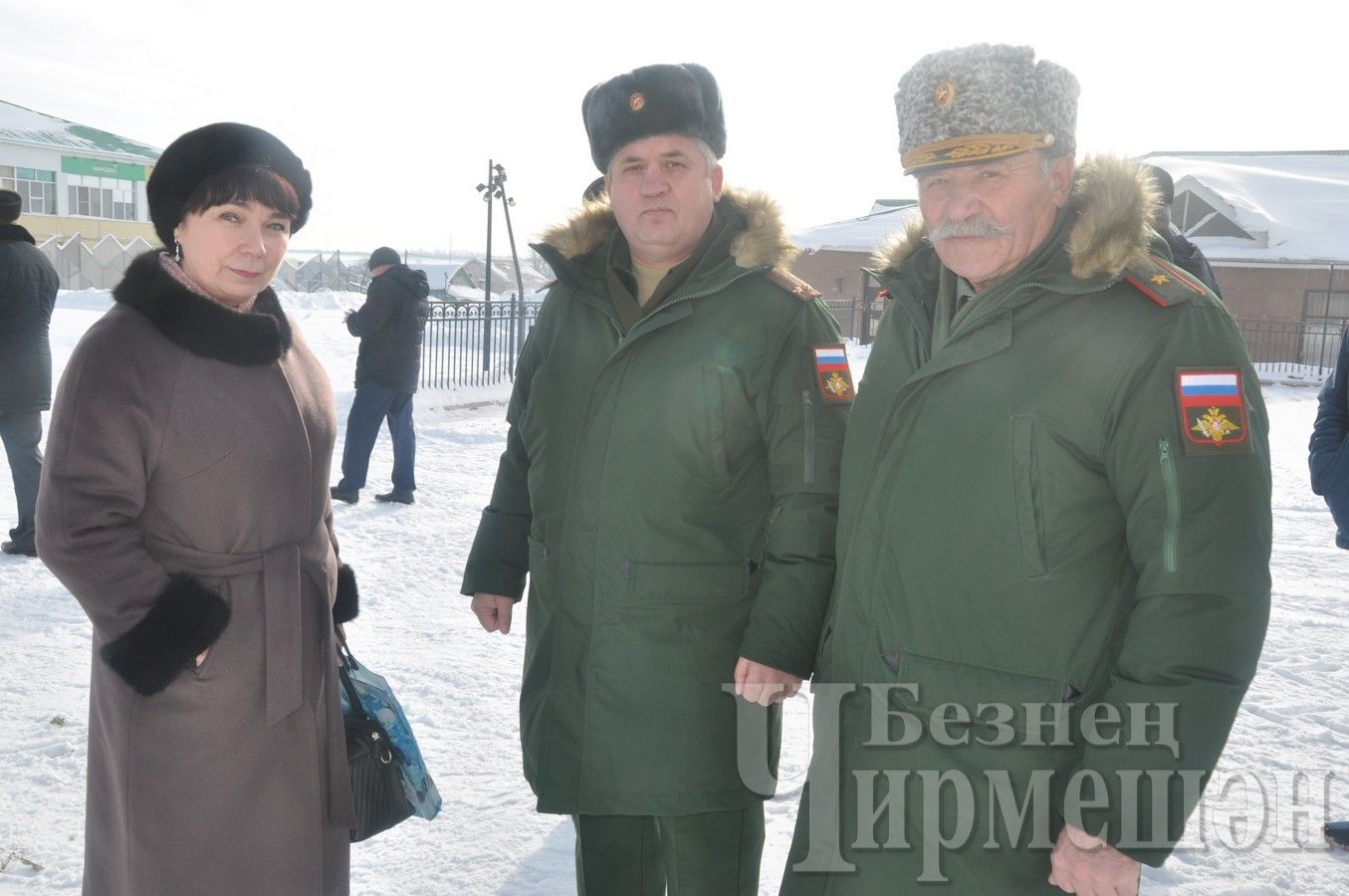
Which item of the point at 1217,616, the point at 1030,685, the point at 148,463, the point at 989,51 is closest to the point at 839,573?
the point at 1030,685

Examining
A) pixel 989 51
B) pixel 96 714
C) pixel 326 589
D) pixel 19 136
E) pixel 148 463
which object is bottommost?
pixel 96 714

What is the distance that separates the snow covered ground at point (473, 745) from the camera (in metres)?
3.14

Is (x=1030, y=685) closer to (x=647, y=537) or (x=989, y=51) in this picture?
(x=647, y=537)

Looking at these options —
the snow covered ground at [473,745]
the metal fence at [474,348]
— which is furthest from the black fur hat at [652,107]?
the metal fence at [474,348]

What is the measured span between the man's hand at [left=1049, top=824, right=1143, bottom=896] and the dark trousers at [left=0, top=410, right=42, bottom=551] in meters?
6.22

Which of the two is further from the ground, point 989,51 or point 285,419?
point 989,51

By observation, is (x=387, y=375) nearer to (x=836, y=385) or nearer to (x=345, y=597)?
(x=345, y=597)

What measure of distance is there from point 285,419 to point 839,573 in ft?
4.28

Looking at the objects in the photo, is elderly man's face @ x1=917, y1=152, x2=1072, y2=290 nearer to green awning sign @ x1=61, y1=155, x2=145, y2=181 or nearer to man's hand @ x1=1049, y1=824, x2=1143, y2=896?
man's hand @ x1=1049, y1=824, x2=1143, y2=896

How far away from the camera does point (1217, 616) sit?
157 centimetres

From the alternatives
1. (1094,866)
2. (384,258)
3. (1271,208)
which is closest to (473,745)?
(1094,866)

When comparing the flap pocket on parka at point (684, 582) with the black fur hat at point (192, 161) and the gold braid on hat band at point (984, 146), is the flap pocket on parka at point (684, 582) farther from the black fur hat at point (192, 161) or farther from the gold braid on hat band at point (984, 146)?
the black fur hat at point (192, 161)

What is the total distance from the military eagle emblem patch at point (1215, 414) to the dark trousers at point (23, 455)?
6.40m

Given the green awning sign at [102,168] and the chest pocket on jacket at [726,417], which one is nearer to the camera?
the chest pocket on jacket at [726,417]
